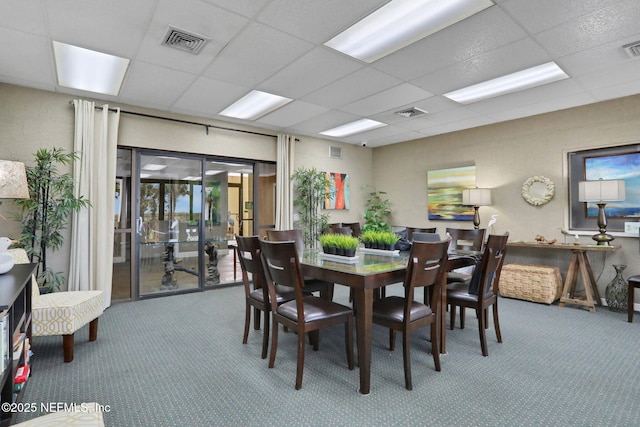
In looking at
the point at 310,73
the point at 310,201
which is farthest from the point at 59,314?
the point at 310,201

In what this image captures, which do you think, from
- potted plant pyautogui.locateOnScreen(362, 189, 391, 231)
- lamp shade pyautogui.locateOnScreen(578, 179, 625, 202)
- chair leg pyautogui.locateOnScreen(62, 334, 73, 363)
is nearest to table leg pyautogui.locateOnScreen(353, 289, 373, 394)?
chair leg pyautogui.locateOnScreen(62, 334, 73, 363)

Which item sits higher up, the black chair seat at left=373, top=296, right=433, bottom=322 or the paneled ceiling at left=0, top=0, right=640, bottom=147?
the paneled ceiling at left=0, top=0, right=640, bottom=147

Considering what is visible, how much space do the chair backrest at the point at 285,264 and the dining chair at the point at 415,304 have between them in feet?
2.02

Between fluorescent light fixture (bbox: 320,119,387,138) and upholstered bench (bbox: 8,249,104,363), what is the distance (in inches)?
171

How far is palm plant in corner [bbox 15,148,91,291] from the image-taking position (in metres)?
3.67

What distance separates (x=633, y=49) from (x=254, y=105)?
413 centimetres

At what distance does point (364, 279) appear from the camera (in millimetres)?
2195

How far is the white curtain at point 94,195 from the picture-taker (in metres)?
4.11

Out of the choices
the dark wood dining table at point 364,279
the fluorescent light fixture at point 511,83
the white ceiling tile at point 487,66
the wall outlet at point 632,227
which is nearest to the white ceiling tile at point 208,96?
the white ceiling tile at point 487,66

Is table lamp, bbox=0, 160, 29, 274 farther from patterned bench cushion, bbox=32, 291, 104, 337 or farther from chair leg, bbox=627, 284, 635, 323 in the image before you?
chair leg, bbox=627, 284, 635, 323

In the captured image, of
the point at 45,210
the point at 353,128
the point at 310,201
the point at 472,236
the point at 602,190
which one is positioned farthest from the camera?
the point at 310,201

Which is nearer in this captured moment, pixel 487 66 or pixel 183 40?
pixel 183 40

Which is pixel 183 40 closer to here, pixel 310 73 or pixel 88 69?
pixel 310 73

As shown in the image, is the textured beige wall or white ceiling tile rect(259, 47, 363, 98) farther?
the textured beige wall
